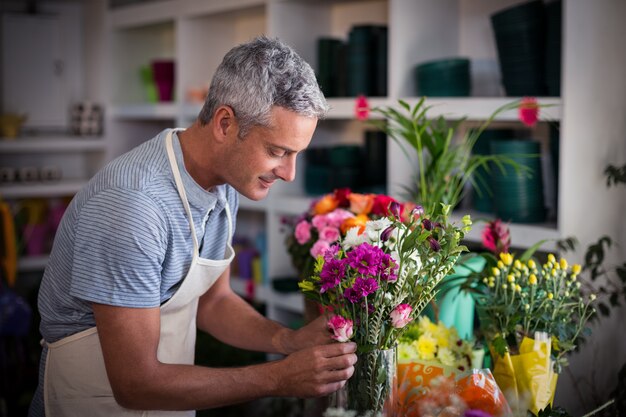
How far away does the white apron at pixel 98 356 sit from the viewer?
1810 mm

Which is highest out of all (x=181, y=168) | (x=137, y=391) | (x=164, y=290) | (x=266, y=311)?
(x=181, y=168)

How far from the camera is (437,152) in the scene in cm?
254

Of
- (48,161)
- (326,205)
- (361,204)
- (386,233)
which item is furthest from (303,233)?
(48,161)

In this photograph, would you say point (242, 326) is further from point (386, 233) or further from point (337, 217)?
point (386, 233)

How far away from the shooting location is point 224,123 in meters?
1.69

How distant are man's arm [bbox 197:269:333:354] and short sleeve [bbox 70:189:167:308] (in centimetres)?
34

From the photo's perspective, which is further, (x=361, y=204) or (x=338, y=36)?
(x=338, y=36)

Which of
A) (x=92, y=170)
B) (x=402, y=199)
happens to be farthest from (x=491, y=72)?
(x=92, y=170)

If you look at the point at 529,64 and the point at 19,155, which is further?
the point at 19,155

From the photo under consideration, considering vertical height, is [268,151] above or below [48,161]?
above

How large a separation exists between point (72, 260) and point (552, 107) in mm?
1621

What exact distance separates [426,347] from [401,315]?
0.43 m

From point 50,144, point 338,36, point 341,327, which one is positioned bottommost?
point 341,327

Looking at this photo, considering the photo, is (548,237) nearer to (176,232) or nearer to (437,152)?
(437,152)
